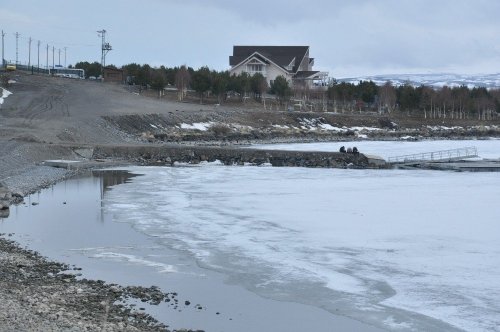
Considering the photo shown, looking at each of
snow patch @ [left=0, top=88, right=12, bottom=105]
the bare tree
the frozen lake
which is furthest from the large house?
the frozen lake

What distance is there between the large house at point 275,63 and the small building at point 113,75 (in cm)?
1430

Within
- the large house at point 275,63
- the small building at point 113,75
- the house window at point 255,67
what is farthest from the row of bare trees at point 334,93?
the house window at point 255,67

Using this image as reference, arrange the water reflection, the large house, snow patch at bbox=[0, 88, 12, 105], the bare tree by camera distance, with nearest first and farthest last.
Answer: the water reflection → snow patch at bbox=[0, 88, 12, 105] → the bare tree → the large house

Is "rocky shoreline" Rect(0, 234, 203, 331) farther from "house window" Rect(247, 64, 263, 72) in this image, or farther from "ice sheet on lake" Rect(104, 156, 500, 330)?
"house window" Rect(247, 64, 263, 72)

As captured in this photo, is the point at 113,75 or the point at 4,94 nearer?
the point at 4,94

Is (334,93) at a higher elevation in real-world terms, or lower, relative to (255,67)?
lower

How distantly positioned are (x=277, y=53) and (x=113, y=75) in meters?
24.5

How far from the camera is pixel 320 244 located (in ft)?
57.8

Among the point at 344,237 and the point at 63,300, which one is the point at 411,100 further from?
the point at 63,300

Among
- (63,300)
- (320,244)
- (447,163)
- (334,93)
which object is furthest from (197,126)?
(63,300)

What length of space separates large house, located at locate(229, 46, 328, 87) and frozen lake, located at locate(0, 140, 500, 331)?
216ft

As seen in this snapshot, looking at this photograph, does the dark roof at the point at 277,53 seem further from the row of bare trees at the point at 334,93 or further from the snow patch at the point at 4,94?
the snow patch at the point at 4,94

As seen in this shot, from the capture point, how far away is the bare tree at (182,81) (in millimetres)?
80206

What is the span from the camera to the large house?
9575cm
